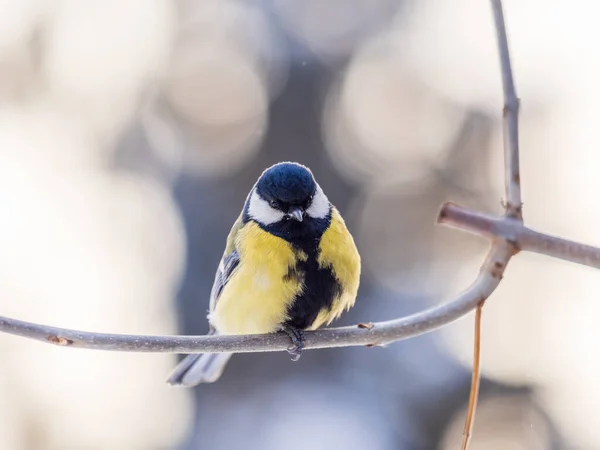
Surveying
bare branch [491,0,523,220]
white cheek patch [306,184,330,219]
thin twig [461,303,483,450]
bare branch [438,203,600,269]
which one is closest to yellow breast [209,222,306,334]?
white cheek patch [306,184,330,219]

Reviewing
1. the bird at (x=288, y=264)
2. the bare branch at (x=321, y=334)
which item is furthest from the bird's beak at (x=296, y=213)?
the bare branch at (x=321, y=334)

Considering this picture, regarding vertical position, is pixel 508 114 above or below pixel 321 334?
above

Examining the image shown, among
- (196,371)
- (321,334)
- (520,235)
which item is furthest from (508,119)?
(196,371)

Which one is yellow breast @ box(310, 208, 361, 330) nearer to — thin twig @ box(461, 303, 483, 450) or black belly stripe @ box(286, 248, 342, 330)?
black belly stripe @ box(286, 248, 342, 330)

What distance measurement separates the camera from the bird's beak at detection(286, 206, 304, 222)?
6.52ft

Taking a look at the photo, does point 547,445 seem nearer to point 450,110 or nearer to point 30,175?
point 450,110

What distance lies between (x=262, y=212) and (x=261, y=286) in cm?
27

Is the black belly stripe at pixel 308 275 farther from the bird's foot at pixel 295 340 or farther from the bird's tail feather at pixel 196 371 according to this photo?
the bird's tail feather at pixel 196 371

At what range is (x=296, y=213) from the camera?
201cm

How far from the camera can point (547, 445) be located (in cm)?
400

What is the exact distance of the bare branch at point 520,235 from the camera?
2.55 feet

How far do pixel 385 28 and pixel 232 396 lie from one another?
9.41 feet

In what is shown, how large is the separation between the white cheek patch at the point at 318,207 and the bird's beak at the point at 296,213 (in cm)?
4

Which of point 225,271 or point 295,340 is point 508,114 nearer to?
point 295,340
